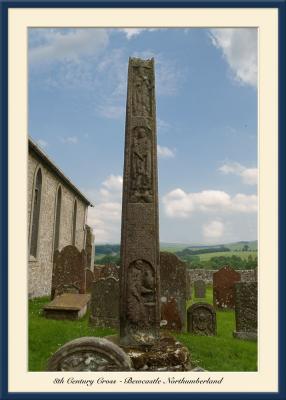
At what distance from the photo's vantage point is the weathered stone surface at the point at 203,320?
29.4 ft

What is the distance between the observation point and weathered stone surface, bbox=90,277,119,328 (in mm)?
9117

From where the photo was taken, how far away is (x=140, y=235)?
5.36 meters

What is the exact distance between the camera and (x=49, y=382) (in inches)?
149

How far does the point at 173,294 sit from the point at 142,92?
523 centimetres

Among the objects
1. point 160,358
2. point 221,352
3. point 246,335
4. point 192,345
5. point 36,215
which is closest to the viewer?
point 160,358

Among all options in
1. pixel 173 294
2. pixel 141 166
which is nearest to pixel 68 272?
pixel 173 294

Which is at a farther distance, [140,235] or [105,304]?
[105,304]

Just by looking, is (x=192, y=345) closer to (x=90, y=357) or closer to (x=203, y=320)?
(x=203, y=320)

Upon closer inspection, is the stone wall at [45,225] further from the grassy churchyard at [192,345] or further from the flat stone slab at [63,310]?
the grassy churchyard at [192,345]

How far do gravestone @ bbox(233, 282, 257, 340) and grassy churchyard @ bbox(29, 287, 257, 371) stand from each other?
1.03 feet

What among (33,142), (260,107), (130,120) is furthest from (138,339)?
(33,142)

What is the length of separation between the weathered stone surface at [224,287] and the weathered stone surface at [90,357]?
403 inches

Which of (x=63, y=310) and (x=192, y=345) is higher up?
(x=63, y=310)

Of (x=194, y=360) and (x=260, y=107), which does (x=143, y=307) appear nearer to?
(x=194, y=360)
